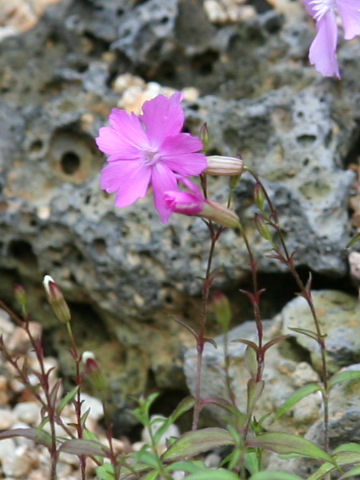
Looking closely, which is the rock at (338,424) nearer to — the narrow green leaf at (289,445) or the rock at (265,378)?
the rock at (265,378)

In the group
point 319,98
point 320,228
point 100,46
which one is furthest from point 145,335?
point 100,46

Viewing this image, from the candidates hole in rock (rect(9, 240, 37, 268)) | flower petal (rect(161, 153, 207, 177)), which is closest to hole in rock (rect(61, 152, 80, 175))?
hole in rock (rect(9, 240, 37, 268))

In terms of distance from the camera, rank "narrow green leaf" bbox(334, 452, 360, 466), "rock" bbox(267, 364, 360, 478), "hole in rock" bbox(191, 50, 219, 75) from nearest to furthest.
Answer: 1. "narrow green leaf" bbox(334, 452, 360, 466)
2. "rock" bbox(267, 364, 360, 478)
3. "hole in rock" bbox(191, 50, 219, 75)

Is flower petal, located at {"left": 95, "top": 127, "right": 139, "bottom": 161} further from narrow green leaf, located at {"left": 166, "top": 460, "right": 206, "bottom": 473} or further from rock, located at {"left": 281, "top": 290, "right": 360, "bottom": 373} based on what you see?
rock, located at {"left": 281, "top": 290, "right": 360, "bottom": 373}

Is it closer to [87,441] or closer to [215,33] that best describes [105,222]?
[215,33]

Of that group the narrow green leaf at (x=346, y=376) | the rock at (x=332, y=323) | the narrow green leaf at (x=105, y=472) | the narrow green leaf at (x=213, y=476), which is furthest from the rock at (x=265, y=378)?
the narrow green leaf at (x=213, y=476)

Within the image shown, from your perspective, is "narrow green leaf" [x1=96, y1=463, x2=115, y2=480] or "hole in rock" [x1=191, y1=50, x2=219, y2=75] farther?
"hole in rock" [x1=191, y1=50, x2=219, y2=75]
